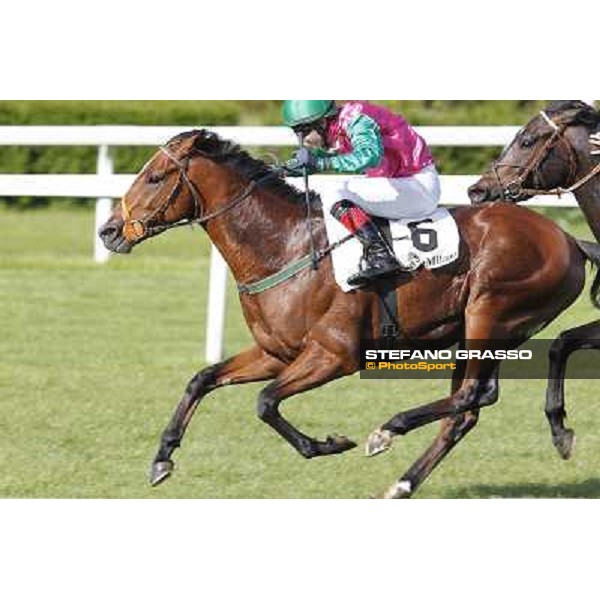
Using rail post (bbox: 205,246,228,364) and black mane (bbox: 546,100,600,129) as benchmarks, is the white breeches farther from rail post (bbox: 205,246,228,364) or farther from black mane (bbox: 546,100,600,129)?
rail post (bbox: 205,246,228,364)

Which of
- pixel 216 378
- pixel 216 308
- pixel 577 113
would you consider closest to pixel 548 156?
pixel 577 113

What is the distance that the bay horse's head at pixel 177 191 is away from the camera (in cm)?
686

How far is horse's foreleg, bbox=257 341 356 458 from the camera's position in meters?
6.71

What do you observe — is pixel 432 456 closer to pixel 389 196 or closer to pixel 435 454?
pixel 435 454

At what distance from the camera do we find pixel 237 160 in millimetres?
7070

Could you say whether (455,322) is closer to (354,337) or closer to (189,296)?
(354,337)

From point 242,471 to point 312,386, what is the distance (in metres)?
0.74

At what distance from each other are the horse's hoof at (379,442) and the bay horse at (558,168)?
3.15ft

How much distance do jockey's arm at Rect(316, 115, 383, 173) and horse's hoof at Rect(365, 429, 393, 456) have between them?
1070 mm

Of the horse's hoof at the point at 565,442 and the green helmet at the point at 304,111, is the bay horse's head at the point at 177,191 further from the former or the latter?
the horse's hoof at the point at 565,442

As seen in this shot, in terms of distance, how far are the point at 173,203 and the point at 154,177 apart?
0.44 ft

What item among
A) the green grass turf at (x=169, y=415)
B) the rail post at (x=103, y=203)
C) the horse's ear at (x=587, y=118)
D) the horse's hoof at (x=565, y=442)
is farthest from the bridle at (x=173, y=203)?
the rail post at (x=103, y=203)

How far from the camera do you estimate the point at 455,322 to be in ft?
23.4
